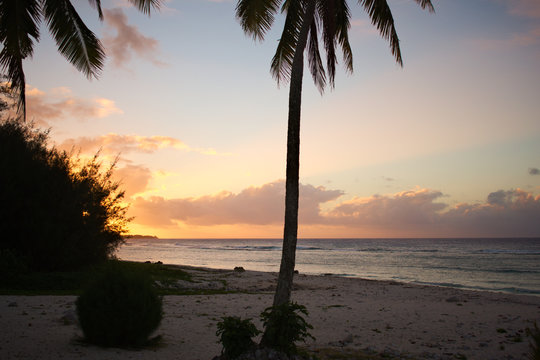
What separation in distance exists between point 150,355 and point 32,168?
11507 mm

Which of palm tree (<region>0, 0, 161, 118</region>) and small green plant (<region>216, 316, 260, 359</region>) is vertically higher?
palm tree (<region>0, 0, 161, 118</region>)

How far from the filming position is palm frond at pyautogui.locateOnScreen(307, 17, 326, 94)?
8.77 metres

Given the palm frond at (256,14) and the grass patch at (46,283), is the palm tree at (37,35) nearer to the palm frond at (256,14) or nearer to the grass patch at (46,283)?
the palm frond at (256,14)

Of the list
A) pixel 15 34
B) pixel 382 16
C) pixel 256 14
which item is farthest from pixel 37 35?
pixel 382 16

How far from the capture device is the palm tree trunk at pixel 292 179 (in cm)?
629

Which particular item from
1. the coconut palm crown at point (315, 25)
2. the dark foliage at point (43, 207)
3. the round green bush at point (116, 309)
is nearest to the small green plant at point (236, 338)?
the round green bush at point (116, 309)

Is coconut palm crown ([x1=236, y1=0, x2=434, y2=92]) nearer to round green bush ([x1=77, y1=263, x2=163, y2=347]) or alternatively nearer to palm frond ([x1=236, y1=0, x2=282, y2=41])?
palm frond ([x1=236, y1=0, x2=282, y2=41])

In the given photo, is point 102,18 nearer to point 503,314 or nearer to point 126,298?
point 126,298

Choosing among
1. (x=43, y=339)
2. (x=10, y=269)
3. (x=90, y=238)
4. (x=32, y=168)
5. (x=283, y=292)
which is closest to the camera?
(x=283, y=292)

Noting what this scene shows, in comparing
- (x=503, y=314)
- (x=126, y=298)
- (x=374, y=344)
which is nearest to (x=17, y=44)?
(x=126, y=298)

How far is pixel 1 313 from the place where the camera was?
8.53m

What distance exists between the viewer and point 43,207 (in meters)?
14.6

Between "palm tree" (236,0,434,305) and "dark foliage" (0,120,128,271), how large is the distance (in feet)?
36.1

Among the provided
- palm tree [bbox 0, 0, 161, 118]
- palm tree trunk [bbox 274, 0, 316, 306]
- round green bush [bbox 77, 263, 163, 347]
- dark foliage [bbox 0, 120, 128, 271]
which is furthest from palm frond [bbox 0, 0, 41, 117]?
dark foliage [bbox 0, 120, 128, 271]
